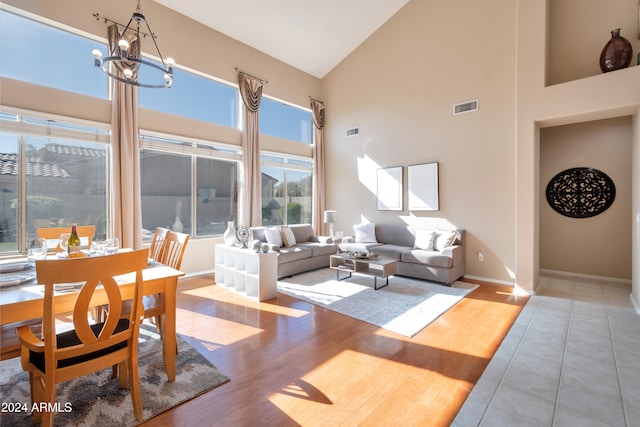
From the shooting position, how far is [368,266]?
4.94m

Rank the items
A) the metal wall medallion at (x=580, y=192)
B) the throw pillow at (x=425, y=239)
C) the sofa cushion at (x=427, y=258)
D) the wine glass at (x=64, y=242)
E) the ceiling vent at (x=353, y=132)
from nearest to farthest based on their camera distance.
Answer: the wine glass at (x=64, y=242) → the sofa cushion at (x=427, y=258) → the metal wall medallion at (x=580, y=192) → the throw pillow at (x=425, y=239) → the ceiling vent at (x=353, y=132)

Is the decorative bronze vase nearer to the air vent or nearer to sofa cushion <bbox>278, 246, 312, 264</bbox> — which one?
the air vent

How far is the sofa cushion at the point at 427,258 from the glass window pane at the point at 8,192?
18.1 feet

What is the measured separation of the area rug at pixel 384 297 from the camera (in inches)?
133

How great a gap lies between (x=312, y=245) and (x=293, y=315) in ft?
7.82

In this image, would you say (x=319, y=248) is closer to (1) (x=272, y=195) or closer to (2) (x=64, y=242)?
(1) (x=272, y=195)

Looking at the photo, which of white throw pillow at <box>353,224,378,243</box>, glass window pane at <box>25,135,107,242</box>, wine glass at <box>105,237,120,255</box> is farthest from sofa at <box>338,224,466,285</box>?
glass window pane at <box>25,135,107,242</box>

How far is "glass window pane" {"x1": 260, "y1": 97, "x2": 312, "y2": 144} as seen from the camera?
658 cm

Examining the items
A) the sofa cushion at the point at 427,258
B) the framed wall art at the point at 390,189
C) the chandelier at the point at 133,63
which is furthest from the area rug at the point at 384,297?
the chandelier at the point at 133,63

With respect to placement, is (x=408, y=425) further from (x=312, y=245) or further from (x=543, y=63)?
(x=543, y=63)

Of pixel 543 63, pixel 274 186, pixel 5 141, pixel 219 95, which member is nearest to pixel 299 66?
pixel 219 95

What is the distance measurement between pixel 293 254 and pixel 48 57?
443 centimetres

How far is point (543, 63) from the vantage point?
13.7ft

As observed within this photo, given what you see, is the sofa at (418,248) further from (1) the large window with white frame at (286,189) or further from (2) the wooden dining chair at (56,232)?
(2) the wooden dining chair at (56,232)
